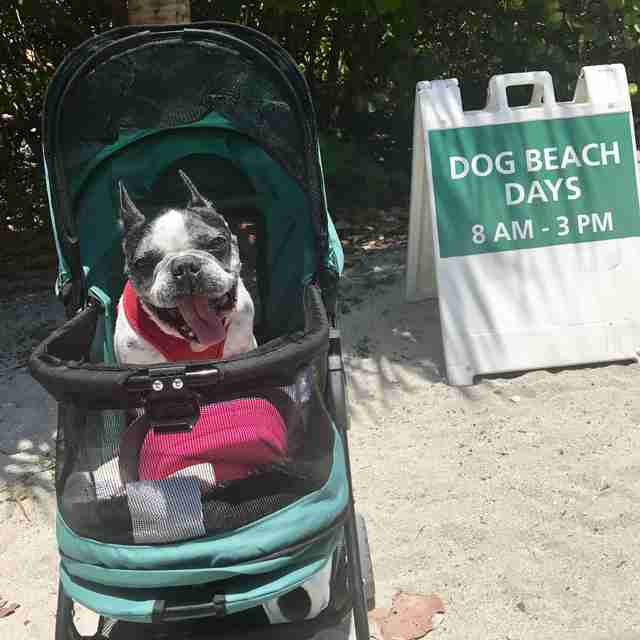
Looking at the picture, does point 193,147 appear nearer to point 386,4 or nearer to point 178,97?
point 178,97

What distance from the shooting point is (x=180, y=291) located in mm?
2422

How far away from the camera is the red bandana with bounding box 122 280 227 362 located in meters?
2.54

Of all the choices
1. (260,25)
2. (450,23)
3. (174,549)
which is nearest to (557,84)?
(450,23)

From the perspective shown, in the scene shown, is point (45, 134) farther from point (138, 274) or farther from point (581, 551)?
point (581, 551)

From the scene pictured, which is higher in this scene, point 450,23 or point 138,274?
point 450,23

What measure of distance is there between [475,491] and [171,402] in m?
1.54

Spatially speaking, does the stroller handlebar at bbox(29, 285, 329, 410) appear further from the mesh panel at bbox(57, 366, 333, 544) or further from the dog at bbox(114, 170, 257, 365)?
the dog at bbox(114, 170, 257, 365)

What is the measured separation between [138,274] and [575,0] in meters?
4.30

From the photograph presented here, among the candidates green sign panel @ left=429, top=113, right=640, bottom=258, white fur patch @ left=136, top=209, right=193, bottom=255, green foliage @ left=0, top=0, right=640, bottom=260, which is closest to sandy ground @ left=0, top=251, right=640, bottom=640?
green sign panel @ left=429, top=113, right=640, bottom=258

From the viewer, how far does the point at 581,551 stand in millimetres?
2578

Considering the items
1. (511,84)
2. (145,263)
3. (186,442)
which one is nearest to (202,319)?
(145,263)

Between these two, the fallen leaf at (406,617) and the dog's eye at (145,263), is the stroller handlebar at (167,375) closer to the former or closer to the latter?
the dog's eye at (145,263)

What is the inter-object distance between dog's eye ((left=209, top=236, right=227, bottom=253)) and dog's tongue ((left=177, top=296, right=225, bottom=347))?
0.70ft

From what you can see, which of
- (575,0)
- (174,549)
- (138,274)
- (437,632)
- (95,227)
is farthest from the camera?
(575,0)
